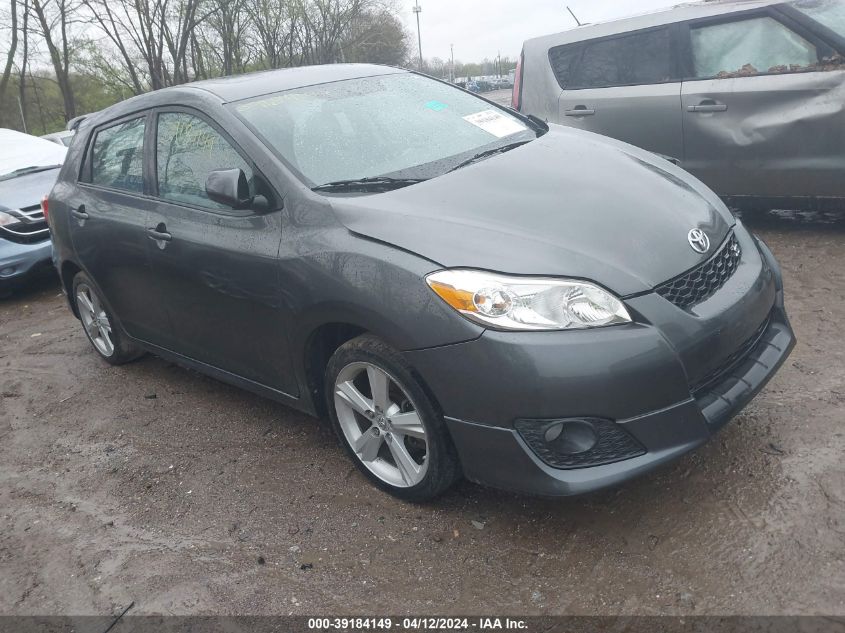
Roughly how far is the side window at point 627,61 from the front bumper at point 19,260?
5008 mm

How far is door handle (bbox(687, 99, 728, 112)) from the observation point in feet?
18.8

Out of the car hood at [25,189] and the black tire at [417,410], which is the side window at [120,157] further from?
the car hood at [25,189]

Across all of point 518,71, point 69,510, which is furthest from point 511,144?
point 518,71

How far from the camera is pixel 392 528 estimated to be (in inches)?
119

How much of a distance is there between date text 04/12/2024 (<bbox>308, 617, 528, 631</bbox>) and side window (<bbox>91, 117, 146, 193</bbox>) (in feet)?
8.24

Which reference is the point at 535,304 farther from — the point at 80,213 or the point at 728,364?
the point at 80,213

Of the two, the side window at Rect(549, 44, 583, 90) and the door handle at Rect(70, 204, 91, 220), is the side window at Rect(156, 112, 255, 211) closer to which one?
the door handle at Rect(70, 204, 91, 220)

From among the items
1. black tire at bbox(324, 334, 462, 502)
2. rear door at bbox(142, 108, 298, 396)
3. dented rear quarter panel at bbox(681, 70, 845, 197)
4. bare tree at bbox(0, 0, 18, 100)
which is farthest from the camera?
bare tree at bbox(0, 0, 18, 100)

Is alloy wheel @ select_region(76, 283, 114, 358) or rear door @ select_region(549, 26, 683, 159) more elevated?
rear door @ select_region(549, 26, 683, 159)

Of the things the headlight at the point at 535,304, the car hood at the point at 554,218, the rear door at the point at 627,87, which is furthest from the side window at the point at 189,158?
the rear door at the point at 627,87

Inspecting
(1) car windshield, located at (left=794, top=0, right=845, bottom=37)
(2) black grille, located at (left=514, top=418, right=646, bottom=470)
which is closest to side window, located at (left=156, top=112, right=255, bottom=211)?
(2) black grille, located at (left=514, top=418, right=646, bottom=470)

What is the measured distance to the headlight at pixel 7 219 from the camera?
7.17m

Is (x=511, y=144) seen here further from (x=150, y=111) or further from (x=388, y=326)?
(x=150, y=111)

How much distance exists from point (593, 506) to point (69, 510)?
2.28 meters
